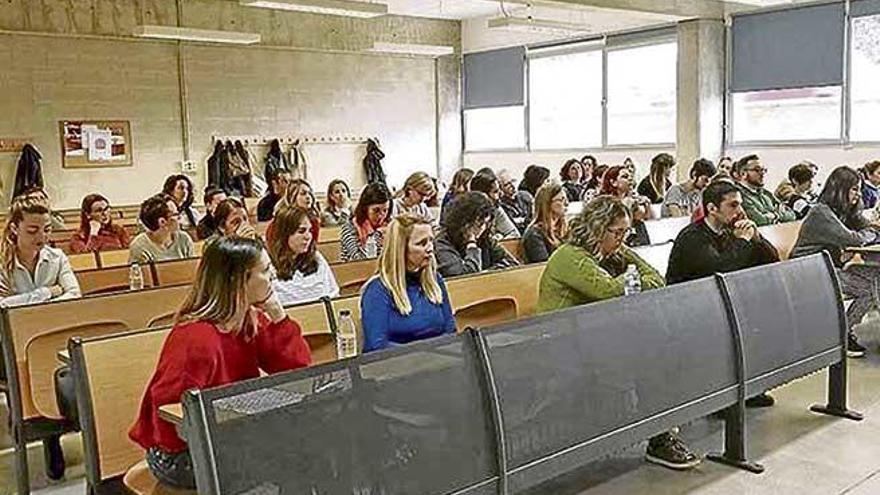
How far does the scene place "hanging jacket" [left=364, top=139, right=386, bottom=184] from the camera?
12.8 meters

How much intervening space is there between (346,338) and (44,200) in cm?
283

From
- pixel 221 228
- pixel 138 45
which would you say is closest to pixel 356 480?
pixel 221 228

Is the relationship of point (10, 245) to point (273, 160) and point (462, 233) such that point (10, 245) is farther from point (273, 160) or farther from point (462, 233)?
point (273, 160)

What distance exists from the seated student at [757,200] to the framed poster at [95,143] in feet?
23.0

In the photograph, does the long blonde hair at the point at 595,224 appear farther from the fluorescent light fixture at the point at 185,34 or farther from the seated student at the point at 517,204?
the fluorescent light fixture at the point at 185,34

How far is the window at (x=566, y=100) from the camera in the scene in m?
12.2

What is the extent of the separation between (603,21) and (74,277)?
8929mm

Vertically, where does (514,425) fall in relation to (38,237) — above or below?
below

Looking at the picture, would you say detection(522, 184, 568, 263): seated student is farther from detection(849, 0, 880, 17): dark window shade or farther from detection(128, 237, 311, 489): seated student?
detection(849, 0, 880, 17): dark window shade

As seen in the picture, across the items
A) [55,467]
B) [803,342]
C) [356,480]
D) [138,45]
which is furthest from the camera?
[138,45]

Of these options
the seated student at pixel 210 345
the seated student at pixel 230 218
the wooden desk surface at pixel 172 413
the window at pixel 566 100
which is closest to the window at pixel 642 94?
the window at pixel 566 100

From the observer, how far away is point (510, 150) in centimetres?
1352

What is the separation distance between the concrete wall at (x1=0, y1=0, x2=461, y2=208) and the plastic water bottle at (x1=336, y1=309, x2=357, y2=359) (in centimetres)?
793

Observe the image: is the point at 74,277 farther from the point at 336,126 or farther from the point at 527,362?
the point at 336,126
